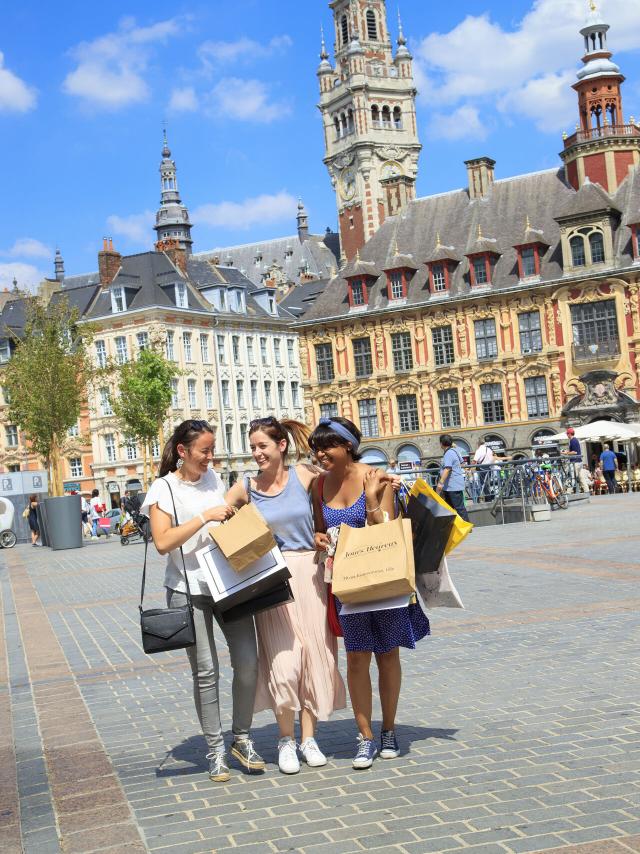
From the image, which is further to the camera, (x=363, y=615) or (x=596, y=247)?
(x=596, y=247)

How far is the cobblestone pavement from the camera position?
4.63 metres

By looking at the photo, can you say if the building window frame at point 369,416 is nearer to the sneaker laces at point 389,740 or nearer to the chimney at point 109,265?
the chimney at point 109,265

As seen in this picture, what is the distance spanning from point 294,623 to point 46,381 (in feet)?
111

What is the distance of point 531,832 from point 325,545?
1.74 m

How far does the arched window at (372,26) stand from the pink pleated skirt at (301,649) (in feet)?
279

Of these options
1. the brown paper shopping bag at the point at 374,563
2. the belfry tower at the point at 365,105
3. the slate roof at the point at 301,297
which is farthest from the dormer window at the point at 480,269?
the brown paper shopping bag at the point at 374,563

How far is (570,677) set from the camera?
24.0ft

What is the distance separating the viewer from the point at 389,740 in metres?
5.75

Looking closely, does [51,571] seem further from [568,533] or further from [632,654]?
[632,654]

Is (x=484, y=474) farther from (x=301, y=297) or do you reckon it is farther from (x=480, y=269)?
(x=301, y=297)


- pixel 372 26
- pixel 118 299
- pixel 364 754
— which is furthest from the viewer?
pixel 372 26

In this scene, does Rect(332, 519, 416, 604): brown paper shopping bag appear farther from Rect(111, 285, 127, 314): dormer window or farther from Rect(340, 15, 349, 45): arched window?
Rect(340, 15, 349, 45): arched window

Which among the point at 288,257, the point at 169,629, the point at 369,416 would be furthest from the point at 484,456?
the point at 288,257

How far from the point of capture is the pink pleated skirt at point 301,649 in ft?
18.6
